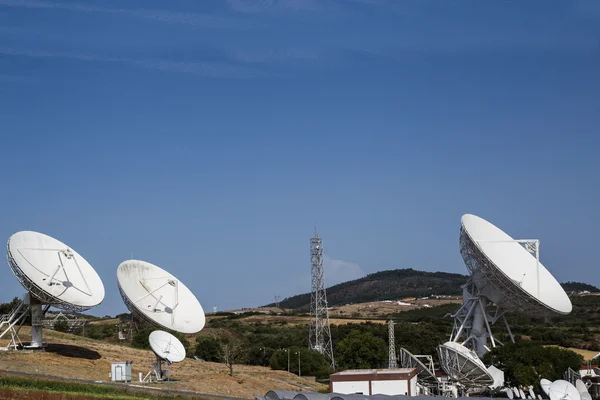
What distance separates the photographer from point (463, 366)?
218 feet

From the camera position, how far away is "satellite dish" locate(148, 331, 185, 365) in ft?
192

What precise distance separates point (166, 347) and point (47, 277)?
9.51 metres

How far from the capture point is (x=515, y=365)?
73.8 meters

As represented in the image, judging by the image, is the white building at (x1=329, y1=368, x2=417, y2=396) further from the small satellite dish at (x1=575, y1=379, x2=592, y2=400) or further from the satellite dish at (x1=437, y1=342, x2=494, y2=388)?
the small satellite dish at (x1=575, y1=379, x2=592, y2=400)

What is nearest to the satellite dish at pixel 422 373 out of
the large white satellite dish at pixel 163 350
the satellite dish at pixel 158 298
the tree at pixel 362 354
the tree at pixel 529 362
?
the tree at pixel 529 362

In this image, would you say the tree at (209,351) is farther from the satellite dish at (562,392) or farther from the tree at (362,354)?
the satellite dish at (562,392)

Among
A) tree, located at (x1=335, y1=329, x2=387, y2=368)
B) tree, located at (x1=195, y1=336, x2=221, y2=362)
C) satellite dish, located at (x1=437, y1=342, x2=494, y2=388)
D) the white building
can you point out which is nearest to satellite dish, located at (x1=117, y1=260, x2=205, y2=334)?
the white building

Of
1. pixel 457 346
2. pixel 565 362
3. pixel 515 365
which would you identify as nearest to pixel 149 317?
pixel 457 346

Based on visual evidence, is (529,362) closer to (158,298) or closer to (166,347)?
(158,298)

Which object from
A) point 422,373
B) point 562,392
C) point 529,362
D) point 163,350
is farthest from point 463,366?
point 163,350

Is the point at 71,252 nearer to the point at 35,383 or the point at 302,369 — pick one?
the point at 35,383

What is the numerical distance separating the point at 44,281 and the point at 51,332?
2453 cm

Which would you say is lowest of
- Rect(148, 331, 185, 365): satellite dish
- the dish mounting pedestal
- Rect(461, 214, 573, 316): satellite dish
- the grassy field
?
the grassy field

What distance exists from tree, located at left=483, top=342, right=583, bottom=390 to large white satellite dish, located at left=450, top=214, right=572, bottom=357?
3310 mm
